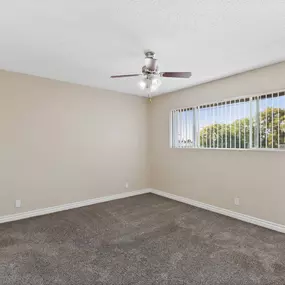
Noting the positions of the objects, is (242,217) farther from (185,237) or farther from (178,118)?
(178,118)

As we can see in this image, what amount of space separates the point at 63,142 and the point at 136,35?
2.57 metres

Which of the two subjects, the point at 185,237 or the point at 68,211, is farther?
the point at 68,211

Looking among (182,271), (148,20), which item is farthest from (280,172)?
(148,20)

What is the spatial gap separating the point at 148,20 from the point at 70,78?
231cm

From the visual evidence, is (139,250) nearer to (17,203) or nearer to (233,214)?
(233,214)

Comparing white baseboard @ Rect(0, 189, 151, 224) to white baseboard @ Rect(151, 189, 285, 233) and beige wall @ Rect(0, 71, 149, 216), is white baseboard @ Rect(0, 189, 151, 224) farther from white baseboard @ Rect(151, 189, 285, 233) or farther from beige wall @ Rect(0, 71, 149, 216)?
white baseboard @ Rect(151, 189, 285, 233)

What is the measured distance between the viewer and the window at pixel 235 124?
320 cm

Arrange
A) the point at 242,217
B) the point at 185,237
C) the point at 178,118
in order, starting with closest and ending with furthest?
the point at 185,237, the point at 242,217, the point at 178,118

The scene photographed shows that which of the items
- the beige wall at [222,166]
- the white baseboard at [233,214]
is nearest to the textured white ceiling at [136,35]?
the beige wall at [222,166]

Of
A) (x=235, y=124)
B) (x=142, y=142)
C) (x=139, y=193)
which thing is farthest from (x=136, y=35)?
(x=139, y=193)

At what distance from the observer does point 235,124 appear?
3.70m

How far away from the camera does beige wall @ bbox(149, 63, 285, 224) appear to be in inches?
125

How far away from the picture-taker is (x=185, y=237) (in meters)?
2.90

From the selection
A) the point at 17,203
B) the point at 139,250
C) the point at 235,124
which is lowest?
the point at 139,250
